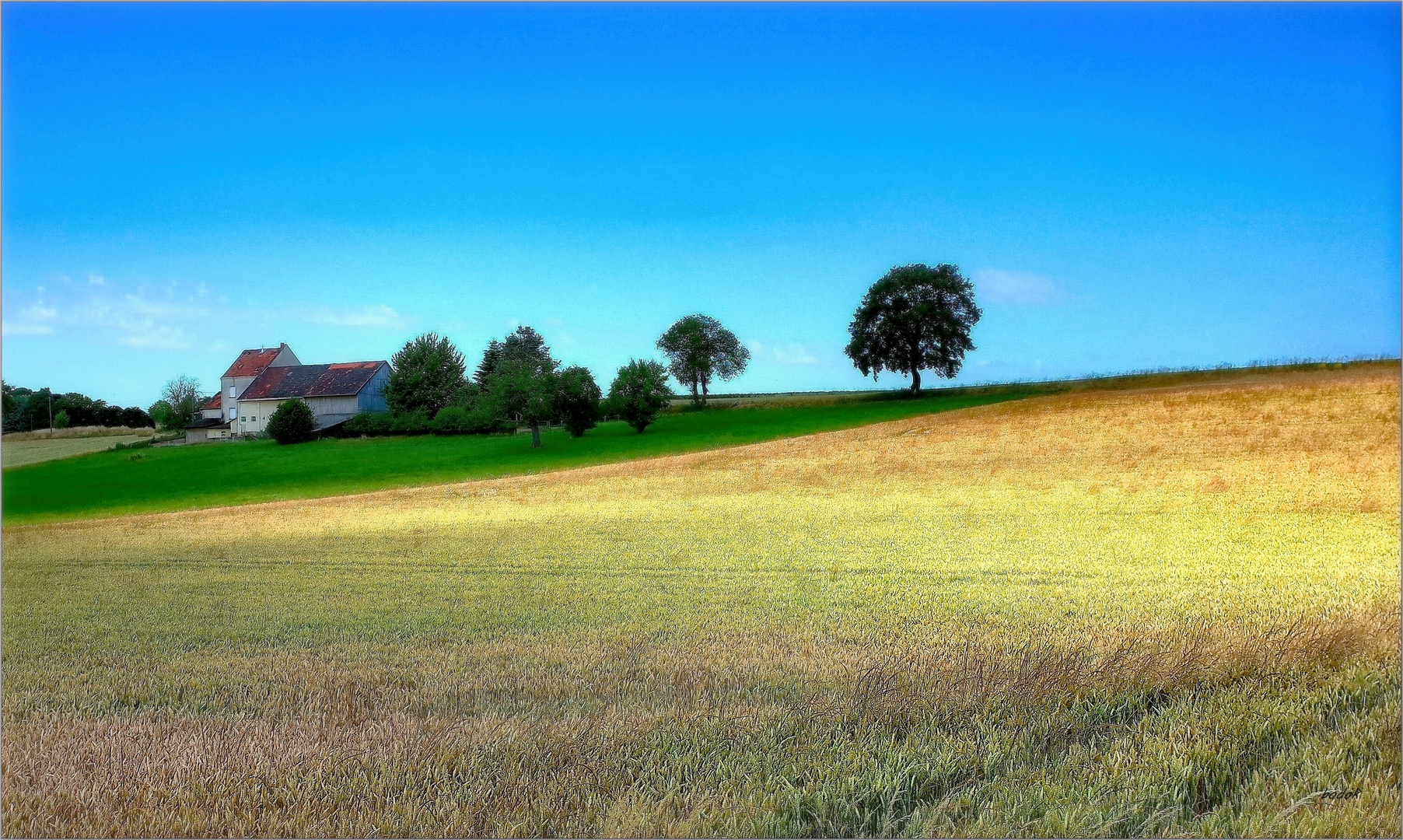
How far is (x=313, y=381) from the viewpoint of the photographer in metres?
29.0

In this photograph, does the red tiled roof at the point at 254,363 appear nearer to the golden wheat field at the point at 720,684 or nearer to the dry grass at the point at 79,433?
the dry grass at the point at 79,433

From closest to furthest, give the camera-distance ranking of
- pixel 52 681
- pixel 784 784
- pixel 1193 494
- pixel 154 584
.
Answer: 1. pixel 784 784
2. pixel 52 681
3. pixel 154 584
4. pixel 1193 494

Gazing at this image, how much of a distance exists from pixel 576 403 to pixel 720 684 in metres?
39.6

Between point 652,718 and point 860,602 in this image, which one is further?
point 860,602

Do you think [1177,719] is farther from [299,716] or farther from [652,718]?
[299,716]

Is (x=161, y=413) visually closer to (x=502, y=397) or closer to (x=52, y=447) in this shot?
(x=52, y=447)

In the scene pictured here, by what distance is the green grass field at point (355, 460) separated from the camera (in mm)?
25969

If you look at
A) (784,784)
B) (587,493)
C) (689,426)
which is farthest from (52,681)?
(689,426)

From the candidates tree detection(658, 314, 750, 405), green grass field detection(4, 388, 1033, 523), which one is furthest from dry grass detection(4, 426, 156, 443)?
tree detection(658, 314, 750, 405)

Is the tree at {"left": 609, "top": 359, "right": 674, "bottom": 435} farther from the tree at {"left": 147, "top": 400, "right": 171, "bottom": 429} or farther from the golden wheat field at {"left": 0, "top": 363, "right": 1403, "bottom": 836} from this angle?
the golden wheat field at {"left": 0, "top": 363, "right": 1403, "bottom": 836}

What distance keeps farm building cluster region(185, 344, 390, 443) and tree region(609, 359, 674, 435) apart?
12684mm

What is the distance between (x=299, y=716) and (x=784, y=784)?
2.80m

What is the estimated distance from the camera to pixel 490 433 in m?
41.0

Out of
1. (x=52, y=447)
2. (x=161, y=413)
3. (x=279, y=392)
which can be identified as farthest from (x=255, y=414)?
(x=52, y=447)
